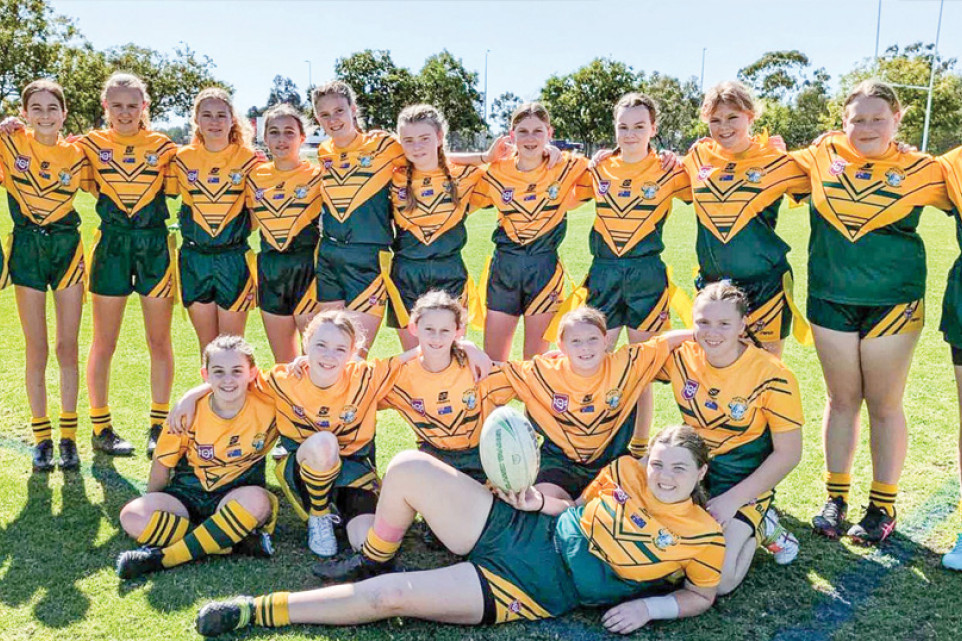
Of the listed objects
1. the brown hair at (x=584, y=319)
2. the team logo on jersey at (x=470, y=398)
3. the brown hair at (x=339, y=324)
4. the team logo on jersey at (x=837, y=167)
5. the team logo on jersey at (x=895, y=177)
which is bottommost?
the team logo on jersey at (x=470, y=398)

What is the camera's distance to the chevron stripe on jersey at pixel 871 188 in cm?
331

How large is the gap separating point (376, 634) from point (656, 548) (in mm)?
Result: 987

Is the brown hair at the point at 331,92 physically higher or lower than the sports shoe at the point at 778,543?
higher

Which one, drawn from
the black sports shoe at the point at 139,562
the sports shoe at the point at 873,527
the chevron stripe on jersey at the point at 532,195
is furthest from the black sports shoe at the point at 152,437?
the sports shoe at the point at 873,527

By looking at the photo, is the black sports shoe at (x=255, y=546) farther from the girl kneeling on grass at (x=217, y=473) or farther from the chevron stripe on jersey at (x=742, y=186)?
the chevron stripe on jersey at (x=742, y=186)

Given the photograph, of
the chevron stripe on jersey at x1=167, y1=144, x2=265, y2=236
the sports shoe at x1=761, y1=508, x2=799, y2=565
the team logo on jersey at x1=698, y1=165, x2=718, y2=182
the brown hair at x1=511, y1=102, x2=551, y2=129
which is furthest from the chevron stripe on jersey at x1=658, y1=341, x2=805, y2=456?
the chevron stripe on jersey at x1=167, y1=144, x2=265, y2=236

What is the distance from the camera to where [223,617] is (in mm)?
2689

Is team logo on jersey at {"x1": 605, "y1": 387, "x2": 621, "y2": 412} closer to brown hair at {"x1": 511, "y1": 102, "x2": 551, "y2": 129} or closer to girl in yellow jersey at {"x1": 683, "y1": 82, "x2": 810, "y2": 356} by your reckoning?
girl in yellow jersey at {"x1": 683, "y1": 82, "x2": 810, "y2": 356}

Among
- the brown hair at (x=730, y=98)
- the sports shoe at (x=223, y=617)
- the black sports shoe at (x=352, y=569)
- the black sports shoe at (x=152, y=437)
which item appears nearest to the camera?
the sports shoe at (x=223, y=617)

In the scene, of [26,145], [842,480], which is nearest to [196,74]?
[26,145]

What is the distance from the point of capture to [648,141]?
4.02m

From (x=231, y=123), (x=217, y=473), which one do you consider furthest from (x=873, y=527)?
(x=231, y=123)

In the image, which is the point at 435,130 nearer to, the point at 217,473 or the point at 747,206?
the point at 747,206

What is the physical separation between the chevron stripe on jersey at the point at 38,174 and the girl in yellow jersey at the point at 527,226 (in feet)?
6.84
